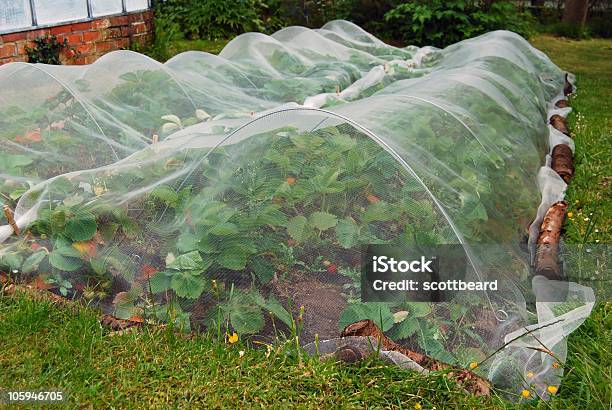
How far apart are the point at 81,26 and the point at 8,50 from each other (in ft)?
4.43

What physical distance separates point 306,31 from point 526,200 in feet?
14.3

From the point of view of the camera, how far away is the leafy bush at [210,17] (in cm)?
1140

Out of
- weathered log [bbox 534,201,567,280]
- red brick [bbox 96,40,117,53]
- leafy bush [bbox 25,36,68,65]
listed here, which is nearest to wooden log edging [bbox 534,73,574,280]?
weathered log [bbox 534,201,567,280]

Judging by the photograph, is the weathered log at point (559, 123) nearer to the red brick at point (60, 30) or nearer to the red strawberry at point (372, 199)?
the red strawberry at point (372, 199)

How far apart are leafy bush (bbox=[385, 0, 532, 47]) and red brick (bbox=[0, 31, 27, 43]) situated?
6.63m

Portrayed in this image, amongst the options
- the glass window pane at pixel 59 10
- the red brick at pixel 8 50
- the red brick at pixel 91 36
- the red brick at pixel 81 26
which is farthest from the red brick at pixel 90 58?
the red brick at pixel 8 50

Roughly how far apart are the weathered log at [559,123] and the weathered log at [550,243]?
87.9 inches

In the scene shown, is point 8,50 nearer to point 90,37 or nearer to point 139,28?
point 90,37

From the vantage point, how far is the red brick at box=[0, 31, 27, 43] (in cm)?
666

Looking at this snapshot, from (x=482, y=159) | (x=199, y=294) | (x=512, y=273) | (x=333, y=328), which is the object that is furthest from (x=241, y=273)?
(x=482, y=159)

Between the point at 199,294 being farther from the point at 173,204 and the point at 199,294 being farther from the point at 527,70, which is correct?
the point at 527,70

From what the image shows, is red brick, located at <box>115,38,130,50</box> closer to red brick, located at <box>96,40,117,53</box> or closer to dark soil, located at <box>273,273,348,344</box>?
red brick, located at <box>96,40,117,53</box>

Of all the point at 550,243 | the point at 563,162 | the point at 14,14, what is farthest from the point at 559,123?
the point at 14,14

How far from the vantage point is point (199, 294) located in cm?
297
